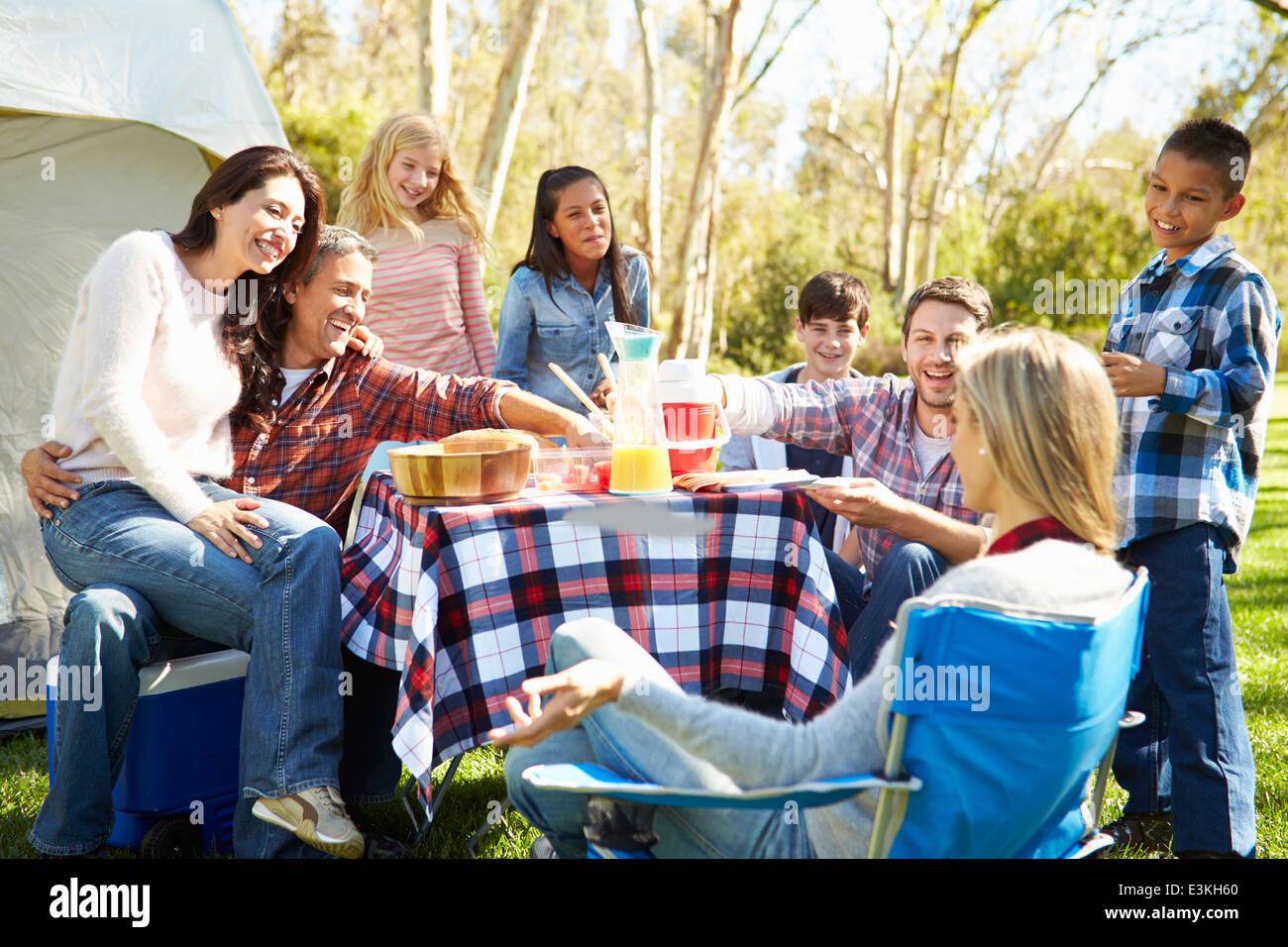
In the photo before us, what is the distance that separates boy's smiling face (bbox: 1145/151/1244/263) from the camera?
9.33 ft

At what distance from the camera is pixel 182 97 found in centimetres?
411

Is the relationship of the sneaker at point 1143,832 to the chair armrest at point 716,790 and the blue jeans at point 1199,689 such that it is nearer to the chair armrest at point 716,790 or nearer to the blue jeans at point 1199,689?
the blue jeans at point 1199,689

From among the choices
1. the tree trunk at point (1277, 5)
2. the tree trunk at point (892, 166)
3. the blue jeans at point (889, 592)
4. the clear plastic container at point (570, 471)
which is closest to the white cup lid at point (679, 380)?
the clear plastic container at point (570, 471)

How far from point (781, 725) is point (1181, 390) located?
1585 mm

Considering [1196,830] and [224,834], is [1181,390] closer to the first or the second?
[1196,830]

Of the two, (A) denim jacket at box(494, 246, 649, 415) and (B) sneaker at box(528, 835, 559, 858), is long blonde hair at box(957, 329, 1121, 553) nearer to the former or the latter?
(B) sneaker at box(528, 835, 559, 858)

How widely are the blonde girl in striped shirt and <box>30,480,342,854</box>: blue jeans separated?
6.15 ft

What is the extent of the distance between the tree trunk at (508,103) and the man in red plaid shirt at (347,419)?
665 centimetres

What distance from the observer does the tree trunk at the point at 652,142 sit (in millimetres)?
11859

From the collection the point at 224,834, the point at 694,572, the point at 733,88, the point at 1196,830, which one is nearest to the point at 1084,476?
the point at 694,572

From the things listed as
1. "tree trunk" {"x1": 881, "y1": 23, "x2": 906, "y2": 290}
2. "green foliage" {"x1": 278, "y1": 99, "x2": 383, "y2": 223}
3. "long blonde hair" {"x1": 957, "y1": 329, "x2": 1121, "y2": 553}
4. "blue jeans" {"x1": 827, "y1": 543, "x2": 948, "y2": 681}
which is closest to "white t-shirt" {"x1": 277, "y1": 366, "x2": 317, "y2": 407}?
"blue jeans" {"x1": 827, "y1": 543, "x2": 948, "y2": 681}

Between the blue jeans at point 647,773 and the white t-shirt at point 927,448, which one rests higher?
the white t-shirt at point 927,448

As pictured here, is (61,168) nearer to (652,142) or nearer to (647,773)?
(647,773)

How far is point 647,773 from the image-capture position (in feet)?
5.64
